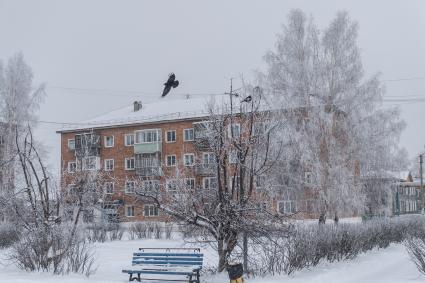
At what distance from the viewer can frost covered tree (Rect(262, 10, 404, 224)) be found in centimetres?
2875

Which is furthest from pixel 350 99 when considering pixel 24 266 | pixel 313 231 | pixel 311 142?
pixel 24 266

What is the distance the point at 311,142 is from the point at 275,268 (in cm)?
1588

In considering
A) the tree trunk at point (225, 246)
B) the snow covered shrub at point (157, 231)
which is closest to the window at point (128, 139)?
the snow covered shrub at point (157, 231)

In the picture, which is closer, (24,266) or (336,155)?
(24,266)

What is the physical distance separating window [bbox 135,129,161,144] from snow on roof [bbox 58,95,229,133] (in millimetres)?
917

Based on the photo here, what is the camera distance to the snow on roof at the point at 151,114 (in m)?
51.7

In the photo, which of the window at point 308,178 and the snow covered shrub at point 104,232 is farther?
the snow covered shrub at point 104,232

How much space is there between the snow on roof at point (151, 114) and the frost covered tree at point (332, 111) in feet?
62.2

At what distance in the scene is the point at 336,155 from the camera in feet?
95.3

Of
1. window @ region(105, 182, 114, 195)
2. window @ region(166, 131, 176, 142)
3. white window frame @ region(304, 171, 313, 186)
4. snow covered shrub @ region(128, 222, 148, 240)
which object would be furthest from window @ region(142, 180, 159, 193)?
window @ region(166, 131, 176, 142)

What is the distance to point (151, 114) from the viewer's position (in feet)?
176

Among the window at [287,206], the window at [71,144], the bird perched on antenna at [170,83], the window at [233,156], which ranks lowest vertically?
the window at [287,206]

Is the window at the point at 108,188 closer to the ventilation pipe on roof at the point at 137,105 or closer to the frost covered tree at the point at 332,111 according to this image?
the frost covered tree at the point at 332,111

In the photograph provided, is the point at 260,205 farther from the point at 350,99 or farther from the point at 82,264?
the point at 350,99
